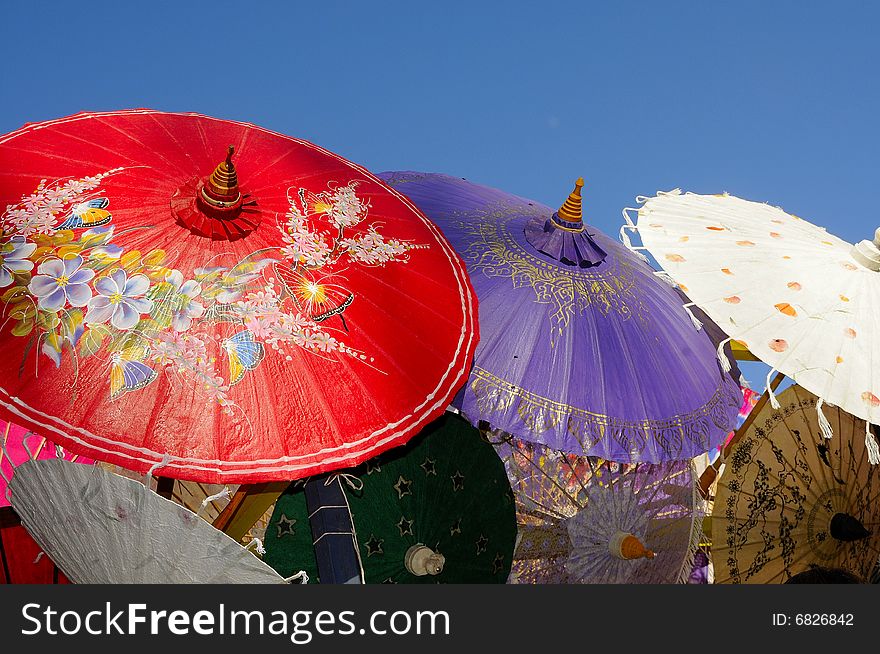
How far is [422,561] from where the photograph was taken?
13.5ft

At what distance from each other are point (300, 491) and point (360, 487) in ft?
0.83

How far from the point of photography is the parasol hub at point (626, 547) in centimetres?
484

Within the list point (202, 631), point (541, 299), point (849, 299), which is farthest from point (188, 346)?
point (849, 299)

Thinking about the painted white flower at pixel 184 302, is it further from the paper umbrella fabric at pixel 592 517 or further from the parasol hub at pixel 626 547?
the parasol hub at pixel 626 547

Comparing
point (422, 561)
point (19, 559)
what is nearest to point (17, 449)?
point (19, 559)

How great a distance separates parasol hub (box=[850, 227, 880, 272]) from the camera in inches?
209

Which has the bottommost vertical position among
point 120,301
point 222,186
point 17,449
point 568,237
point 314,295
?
point 17,449

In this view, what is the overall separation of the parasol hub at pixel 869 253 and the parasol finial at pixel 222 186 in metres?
3.44

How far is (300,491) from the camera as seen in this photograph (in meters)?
4.12

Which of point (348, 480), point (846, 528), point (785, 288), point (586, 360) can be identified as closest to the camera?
point (348, 480)

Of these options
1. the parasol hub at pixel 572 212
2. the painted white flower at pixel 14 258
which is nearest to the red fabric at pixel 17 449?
the painted white flower at pixel 14 258

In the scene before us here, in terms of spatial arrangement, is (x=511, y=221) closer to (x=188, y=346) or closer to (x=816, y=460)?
(x=816, y=460)

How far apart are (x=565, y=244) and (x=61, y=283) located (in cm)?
272

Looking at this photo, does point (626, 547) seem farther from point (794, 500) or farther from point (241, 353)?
point (241, 353)
